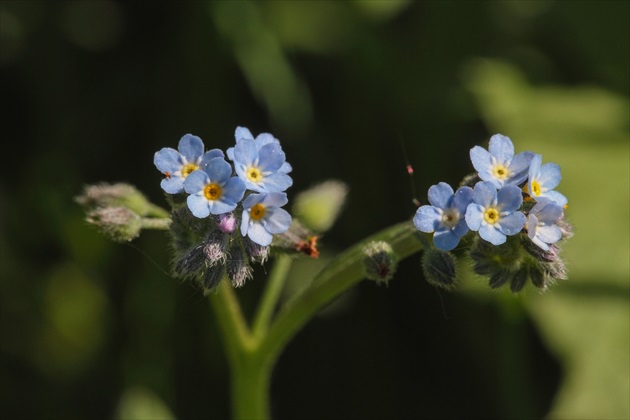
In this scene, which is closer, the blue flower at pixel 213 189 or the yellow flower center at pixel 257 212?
the blue flower at pixel 213 189

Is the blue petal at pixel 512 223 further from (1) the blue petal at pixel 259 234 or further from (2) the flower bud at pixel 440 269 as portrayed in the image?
(1) the blue petal at pixel 259 234

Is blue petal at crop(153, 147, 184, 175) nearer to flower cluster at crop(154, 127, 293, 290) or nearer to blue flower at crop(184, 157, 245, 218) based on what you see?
flower cluster at crop(154, 127, 293, 290)

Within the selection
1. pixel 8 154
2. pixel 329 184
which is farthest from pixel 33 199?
pixel 329 184

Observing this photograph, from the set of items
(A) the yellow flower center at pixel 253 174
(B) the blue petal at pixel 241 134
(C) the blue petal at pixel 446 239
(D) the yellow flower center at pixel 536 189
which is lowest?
(D) the yellow flower center at pixel 536 189

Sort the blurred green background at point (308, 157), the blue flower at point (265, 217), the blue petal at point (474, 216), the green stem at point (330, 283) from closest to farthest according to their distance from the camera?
the blue petal at point (474, 216), the blue flower at point (265, 217), the green stem at point (330, 283), the blurred green background at point (308, 157)

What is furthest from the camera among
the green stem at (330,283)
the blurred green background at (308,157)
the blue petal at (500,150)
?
the blurred green background at (308,157)

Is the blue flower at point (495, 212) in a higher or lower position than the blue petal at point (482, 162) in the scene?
lower

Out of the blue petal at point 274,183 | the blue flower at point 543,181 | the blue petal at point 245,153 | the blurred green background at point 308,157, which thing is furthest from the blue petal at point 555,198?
the blurred green background at point 308,157

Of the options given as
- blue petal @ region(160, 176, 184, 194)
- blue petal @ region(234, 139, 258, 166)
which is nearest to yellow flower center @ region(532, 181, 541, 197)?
blue petal @ region(234, 139, 258, 166)
